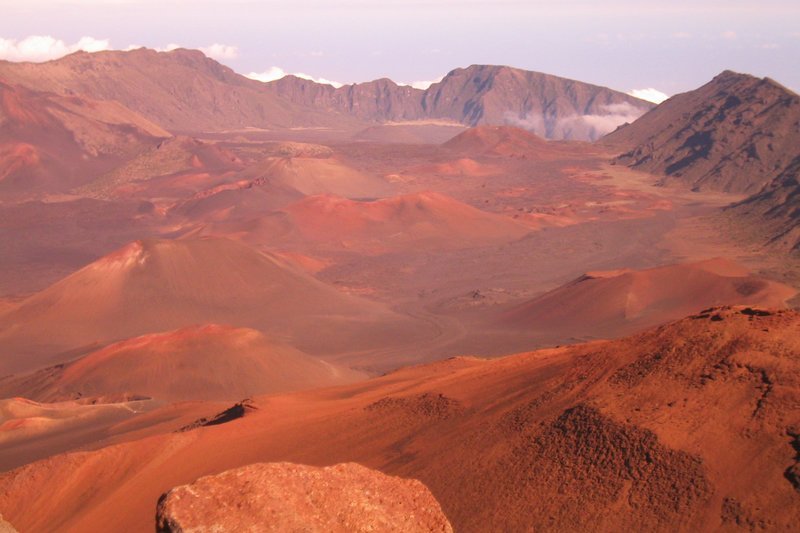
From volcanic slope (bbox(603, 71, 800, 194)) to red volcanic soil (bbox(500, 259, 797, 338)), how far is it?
230ft

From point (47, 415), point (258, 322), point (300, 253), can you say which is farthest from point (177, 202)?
point (47, 415)

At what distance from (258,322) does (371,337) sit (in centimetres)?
750

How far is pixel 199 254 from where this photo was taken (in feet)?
190

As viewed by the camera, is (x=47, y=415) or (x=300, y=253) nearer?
(x=47, y=415)

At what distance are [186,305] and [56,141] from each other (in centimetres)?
8169

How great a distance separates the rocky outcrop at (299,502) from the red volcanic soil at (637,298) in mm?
32144

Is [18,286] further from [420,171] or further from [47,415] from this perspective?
[420,171]

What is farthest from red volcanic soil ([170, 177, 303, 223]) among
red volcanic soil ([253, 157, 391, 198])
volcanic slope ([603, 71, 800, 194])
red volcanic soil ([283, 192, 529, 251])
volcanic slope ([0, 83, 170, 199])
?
volcanic slope ([603, 71, 800, 194])

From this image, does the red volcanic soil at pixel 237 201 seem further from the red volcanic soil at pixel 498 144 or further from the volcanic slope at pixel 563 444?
the volcanic slope at pixel 563 444

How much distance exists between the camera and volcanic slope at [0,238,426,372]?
4884 cm

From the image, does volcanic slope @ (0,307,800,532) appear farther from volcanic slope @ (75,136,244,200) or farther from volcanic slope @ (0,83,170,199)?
volcanic slope @ (0,83,170,199)

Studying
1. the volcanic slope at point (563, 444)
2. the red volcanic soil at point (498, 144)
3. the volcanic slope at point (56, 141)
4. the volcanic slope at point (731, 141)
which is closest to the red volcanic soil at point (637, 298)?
the volcanic slope at point (563, 444)

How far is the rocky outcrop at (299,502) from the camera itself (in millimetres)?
9992

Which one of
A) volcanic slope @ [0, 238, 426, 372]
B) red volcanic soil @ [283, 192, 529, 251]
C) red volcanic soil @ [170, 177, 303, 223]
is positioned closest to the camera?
volcanic slope @ [0, 238, 426, 372]
